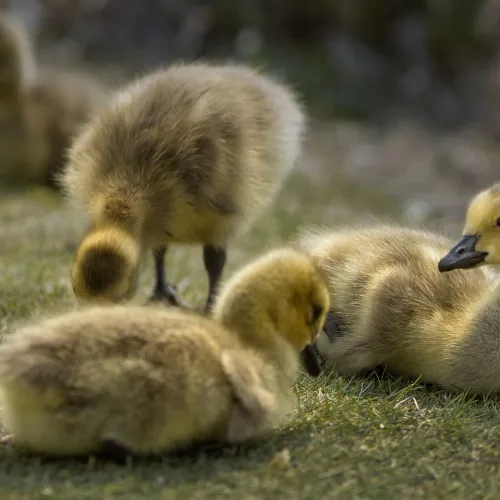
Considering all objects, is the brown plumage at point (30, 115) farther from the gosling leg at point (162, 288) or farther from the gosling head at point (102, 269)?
the gosling head at point (102, 269)

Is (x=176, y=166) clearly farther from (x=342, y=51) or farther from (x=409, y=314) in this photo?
(x=342, y=51)

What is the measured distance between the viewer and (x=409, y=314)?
3.22m

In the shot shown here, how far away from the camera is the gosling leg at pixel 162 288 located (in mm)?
4055

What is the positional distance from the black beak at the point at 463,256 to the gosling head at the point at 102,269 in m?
0.97

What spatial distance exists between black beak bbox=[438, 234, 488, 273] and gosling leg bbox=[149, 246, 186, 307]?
120cm

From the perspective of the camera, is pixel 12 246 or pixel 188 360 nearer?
pixel 188 360

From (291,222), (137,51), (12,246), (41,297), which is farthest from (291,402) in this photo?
(137,51)

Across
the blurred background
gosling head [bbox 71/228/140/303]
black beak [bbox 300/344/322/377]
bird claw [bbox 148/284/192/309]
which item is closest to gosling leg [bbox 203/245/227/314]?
bird claw [bbox 148/284/192/309]

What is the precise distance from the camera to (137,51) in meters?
9.94

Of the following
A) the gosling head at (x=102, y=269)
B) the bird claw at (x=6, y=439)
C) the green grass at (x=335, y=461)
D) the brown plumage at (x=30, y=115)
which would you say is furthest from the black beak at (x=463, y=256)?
the brown plumage at (x=30, y=115)

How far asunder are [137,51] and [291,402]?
7723 millimetres

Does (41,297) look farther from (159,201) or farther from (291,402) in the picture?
(291,402)

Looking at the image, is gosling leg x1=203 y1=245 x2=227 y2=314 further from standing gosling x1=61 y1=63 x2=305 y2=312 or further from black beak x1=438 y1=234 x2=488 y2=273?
black beak x1=438 y1=234 x2=488 y2=273

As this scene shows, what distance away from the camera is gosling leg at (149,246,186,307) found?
4055 millimetres
